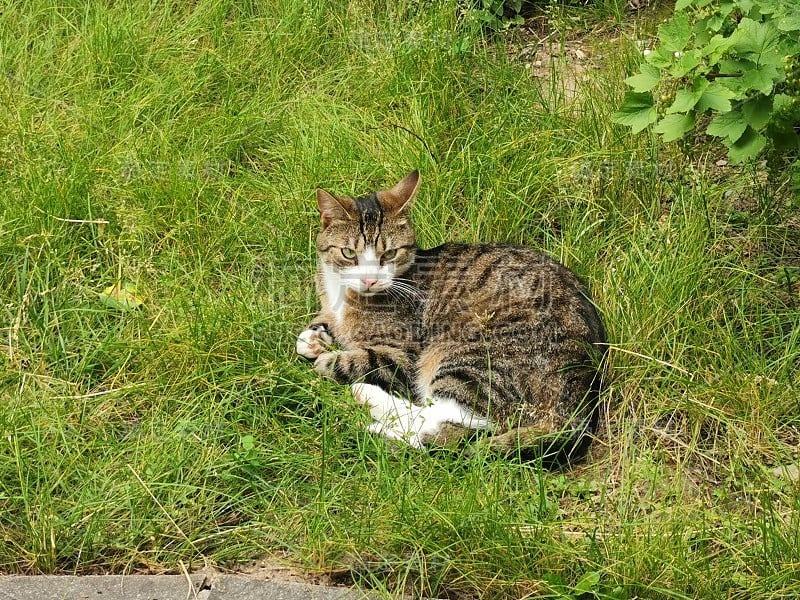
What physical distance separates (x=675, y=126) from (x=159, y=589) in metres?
2.48

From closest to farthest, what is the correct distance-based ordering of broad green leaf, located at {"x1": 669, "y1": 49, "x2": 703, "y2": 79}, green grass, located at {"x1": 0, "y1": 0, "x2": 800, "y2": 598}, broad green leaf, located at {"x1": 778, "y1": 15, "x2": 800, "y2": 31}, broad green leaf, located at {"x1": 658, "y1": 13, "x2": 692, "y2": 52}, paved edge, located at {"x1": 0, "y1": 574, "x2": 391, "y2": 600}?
paved edge, located at {"x1": 0, "y1": 574, "x2": 391, "y2": 600}
green grass, located at {"x1": 0, "y1": 0, "x2": 800, "y2": 598}
broad green leaf, located at {"x1": 778, "y1": 15, "x2": 800, "y2": 31}
broad green leaf, located at {"x1": 669, "y1": 49, "x2": 703, "y2": 79}
broad green leaf, located at {"x1": 658, "y1": 13, "x2": 692, "y2": 52}

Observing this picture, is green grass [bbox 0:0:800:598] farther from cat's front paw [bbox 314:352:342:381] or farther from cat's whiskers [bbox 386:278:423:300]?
cat's whiskers [bbox 386:278:423:300]

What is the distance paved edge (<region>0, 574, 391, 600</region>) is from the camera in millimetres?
2633

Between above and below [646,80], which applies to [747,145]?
below

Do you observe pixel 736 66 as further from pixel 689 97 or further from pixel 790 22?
pixel 790 22

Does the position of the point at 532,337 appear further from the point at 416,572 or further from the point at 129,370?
the point at 129,370

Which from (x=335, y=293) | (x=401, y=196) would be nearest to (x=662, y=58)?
(x=401, y=196)

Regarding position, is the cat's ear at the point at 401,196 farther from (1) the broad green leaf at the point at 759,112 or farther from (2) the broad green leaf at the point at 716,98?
(1) the broad green leaf at the point at 759,112

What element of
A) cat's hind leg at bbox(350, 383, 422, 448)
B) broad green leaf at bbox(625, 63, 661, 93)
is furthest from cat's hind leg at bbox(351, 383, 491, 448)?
broad green leaf at bbox(625, 63, 661, 93)

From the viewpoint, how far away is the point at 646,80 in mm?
3707

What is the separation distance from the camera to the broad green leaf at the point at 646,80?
145 inches

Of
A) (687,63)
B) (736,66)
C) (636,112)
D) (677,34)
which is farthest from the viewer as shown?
(636,112)

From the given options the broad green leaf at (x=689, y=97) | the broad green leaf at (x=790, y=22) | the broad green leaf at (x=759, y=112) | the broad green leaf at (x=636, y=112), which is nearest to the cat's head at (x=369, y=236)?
the broad green leaf at (x=636, y=112)

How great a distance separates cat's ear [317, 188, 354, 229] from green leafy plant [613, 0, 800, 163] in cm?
115
